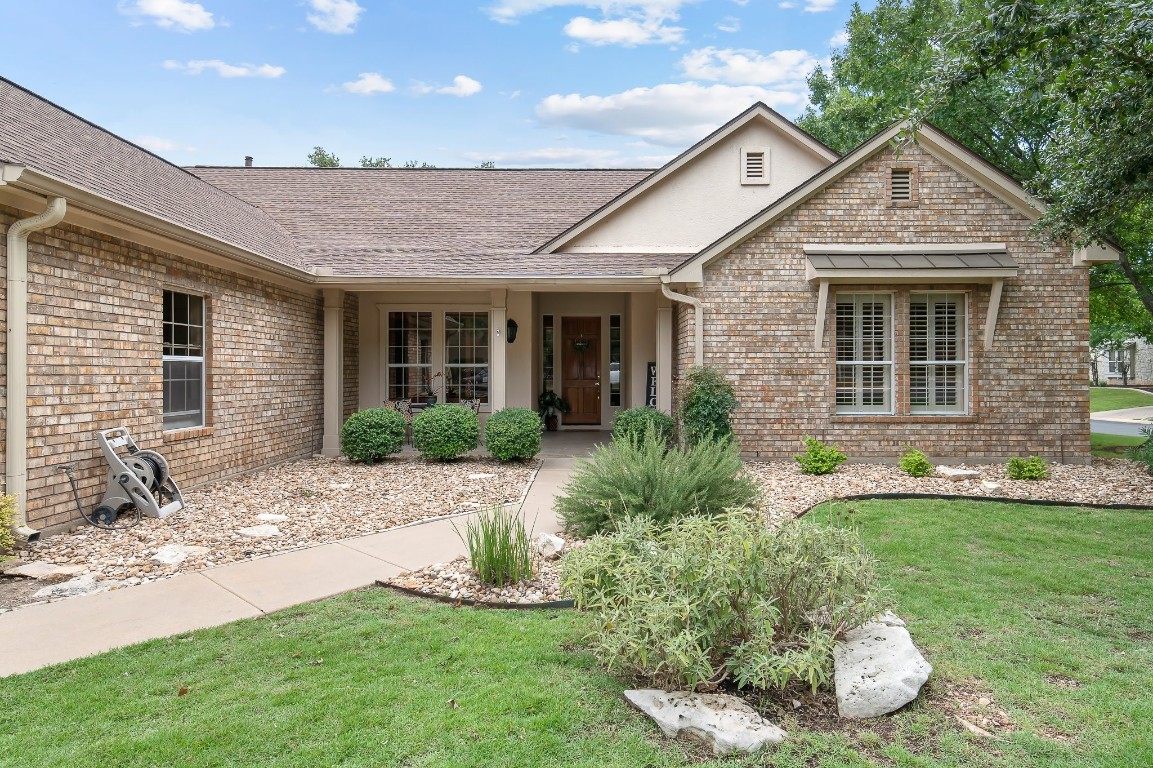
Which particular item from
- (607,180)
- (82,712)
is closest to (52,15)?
(607,180)

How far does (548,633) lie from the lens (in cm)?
371

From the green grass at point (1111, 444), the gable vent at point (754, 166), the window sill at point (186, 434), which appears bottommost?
the green grass at point (1111, 444)

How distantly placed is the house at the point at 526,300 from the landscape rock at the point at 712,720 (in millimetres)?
5597

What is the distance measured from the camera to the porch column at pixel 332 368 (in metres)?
11.2

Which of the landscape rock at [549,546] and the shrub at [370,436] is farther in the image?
the shrub at [370,436]

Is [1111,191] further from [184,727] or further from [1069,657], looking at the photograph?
[184,727]

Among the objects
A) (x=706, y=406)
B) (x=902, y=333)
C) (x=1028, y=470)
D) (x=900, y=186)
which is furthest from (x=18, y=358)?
(x=1028, y=470)

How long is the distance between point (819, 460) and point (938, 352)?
9.52ft

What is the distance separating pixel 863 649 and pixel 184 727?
3034 mm

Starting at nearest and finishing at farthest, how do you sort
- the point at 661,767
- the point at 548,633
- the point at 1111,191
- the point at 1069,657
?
the point at 661,767
the point at 1069,657
the point at 548,633
the point at 1111,191

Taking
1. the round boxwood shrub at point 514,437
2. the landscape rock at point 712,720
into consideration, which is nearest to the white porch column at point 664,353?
the round boxwood shrub at point 514,437

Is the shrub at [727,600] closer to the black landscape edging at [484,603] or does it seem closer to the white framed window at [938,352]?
the black landscape edging at [484,603]

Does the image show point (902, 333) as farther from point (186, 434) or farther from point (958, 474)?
point (186, 434)

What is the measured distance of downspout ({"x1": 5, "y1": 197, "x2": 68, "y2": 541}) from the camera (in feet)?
17.5
